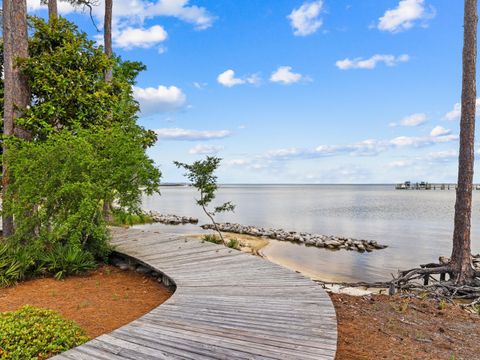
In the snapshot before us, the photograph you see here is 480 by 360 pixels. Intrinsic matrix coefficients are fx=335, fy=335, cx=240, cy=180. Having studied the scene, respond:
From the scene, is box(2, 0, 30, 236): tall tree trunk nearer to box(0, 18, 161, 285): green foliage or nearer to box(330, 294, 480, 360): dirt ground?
box(0, 18, 161, 285): green foliage

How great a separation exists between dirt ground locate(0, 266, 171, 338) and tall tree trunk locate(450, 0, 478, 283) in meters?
8.61

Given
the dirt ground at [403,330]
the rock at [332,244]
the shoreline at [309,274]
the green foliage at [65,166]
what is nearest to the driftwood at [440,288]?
the shoreline at [309,274]

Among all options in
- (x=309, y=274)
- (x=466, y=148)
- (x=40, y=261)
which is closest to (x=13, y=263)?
(x=40, y=261)

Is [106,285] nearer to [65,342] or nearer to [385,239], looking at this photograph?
[65,342]

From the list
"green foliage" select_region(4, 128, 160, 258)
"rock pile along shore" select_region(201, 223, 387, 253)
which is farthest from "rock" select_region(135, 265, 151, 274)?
"rock pile along shore" select_region(201, 223, 387, 253)

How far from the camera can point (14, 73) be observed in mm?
8719

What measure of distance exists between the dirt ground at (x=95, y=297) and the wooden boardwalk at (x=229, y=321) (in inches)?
24.5

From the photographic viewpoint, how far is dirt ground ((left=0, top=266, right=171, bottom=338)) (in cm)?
544

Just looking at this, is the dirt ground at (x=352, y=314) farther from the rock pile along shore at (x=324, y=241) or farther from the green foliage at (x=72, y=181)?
the rock pile along shore at (x=324, y=241)

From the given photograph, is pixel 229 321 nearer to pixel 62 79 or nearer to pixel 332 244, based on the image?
pixel 62 79

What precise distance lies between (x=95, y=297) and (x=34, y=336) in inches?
103

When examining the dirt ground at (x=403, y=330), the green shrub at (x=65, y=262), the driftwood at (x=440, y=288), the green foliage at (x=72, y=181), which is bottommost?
the driftwood at (x=440, y=288)

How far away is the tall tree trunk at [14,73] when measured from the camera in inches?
341

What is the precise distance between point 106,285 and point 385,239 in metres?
21.2
